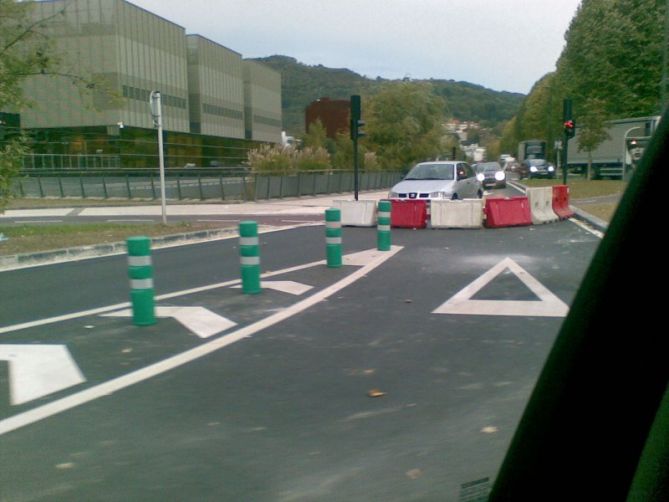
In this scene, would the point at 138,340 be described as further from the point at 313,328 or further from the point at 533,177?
the point at 533,177

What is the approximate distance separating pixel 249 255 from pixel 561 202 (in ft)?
51.4

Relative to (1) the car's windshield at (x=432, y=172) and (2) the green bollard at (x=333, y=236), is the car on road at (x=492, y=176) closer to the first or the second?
(1) the car's windshield at (x=432, y=172)

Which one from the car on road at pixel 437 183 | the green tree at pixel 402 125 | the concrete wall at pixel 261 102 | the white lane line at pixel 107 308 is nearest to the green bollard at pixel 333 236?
the white lane line at pixel 107 308

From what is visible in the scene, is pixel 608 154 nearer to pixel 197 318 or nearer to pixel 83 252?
pixel 83 252

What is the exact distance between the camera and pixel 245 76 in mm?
84312

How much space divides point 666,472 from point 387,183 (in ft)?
197

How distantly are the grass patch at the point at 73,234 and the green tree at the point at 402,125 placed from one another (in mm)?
45580

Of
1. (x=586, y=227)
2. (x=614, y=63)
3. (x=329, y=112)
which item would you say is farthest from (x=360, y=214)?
(x=329, y=112)

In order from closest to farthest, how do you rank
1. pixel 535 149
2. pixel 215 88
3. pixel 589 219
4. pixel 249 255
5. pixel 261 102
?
1. pixel 249 255
2. pixel 589 219
3. pixel 215 88
4. pixel 535 149
5. pixel 261 102

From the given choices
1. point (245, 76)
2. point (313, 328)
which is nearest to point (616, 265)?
point (313, 328)

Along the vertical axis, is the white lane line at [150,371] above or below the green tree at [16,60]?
below

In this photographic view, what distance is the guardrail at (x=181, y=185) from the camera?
38219mm

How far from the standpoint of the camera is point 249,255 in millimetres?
10102

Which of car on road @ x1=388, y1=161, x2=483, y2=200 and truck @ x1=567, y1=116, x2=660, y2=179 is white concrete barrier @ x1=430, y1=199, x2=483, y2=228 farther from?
truck @ x1=567, y1=116, x2=660, y2=179
